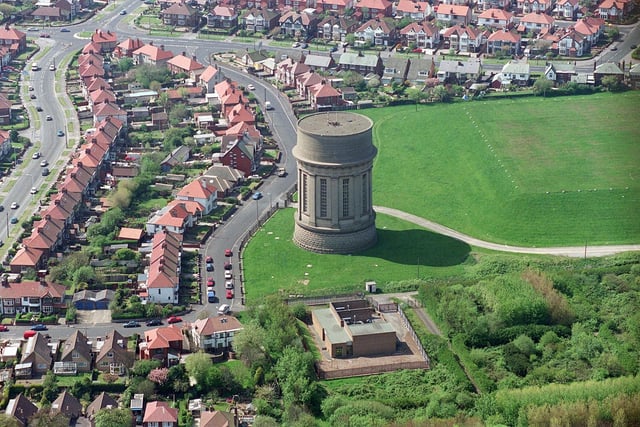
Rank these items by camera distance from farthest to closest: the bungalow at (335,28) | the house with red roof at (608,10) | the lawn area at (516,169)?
the bungalow at (335,28) → the house with red roof at (608,10) → the lawn area at (516,169)

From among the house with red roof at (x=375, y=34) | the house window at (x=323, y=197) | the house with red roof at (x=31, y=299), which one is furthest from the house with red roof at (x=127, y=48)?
the house with red roof at (x=31, y=299)

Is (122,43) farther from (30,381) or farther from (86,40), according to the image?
(30,381)

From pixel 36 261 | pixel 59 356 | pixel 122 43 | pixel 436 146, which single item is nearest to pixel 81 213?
pixel 36 261

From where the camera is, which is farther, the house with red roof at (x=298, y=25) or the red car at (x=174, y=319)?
the house with red roof at (x=298, y=25)

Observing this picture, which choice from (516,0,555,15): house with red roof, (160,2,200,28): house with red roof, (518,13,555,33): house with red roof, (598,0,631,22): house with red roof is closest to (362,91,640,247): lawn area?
(598,0,631,22): house with red roof

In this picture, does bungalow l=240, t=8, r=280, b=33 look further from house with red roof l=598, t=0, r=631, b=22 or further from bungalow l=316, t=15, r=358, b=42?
house with red roof l=598, t=0, r=631, b=22

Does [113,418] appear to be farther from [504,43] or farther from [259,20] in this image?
[259,20]

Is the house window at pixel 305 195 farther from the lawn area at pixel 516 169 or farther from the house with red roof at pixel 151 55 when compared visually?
the house with red roof at pixel 151 55
